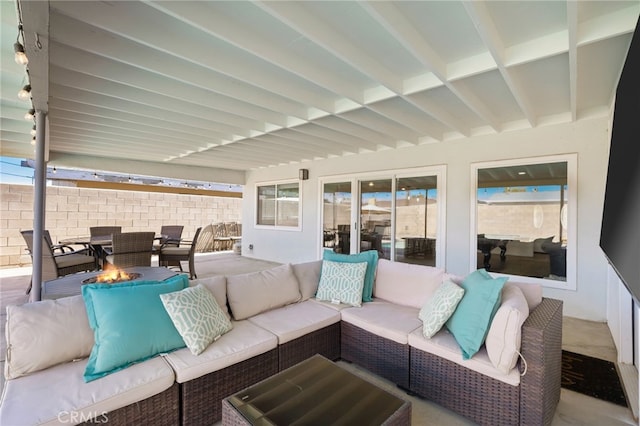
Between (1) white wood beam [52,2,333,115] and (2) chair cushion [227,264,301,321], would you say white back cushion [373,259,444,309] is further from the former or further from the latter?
(1) white wood beam [52,2,333,115]

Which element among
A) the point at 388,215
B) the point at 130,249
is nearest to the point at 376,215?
the point at 388,215

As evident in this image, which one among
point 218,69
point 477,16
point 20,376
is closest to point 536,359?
point 477,16

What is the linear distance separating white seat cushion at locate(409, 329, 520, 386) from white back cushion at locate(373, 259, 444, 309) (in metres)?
0.50

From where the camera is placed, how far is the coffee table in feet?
4.35

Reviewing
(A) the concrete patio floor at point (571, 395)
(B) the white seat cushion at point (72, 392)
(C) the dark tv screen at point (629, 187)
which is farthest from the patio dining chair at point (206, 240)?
(C) the dark tv screen at point (629, 187)

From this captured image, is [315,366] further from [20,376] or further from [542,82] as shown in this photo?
[542,82]

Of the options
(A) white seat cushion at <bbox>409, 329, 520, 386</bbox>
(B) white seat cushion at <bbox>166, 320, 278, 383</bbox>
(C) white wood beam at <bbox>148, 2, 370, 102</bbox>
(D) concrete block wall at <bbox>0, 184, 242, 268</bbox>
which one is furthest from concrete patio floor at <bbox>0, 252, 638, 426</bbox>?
(C) white wood beam at <bbox>148, 2, 370, 102</bbox>

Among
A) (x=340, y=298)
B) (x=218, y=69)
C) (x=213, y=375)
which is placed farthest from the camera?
(x=340, y=298)

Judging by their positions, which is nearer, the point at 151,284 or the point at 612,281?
the point at 151,284

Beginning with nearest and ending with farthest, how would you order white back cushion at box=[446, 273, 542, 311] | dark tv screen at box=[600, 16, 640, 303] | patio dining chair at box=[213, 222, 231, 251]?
dark tv screen at box=[600, 16, 640, 303]
white back cushion at box=[446, 273, 542, 311]
patio dining chair at box=[213, 222, 231, 251]

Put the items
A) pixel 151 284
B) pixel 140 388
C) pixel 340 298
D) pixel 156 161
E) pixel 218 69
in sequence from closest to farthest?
pixel 140 388 < pixel 151 284 < pixel 218 69 < pixel 340 298 < pixel 156 161

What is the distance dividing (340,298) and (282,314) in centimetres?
59

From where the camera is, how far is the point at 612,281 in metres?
3.22

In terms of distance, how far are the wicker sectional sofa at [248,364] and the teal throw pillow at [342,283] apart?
7.3 inches
